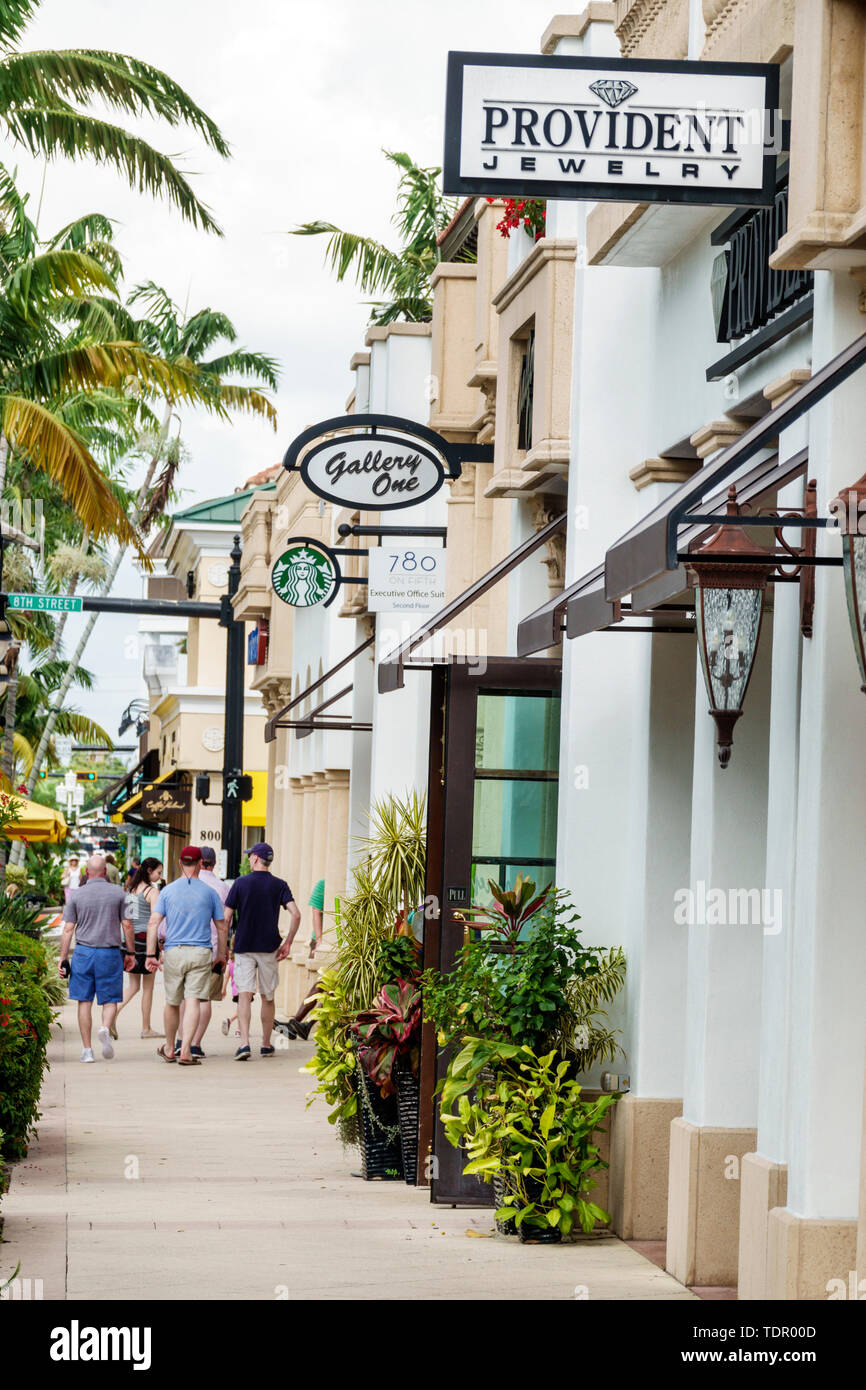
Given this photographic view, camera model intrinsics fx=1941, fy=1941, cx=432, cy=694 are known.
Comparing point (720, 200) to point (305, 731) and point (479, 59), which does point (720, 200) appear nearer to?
point (479, 59)

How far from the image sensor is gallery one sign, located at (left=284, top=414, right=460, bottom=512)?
14617 millimetres

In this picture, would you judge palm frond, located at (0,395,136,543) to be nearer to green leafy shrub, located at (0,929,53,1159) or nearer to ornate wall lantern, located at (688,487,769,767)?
green leafy shrub, located at (0,929,53,1159)

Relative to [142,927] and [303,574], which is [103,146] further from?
[142,927]

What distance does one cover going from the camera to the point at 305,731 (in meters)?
24.8

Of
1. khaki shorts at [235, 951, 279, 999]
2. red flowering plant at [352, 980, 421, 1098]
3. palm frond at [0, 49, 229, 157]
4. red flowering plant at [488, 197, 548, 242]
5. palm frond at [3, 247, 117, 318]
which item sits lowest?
khaki shorts at [235, 951, 279, 999]

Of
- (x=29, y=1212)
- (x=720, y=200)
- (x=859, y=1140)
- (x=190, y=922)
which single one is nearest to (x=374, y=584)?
(x=190, y=922)

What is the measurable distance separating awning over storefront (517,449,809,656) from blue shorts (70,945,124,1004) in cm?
893

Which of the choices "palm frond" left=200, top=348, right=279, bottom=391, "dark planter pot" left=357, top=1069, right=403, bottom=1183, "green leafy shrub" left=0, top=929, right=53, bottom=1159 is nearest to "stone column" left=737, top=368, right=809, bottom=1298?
"green leafy shrub" left=0, top=929, right=53, bottom=1159

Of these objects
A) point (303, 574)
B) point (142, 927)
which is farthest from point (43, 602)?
point (142, 927)

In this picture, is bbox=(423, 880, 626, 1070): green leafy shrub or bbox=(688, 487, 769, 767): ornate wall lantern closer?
bbox=(688, 487, 769, 767): ornate wall lantern

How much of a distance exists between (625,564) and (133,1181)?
19.1ft

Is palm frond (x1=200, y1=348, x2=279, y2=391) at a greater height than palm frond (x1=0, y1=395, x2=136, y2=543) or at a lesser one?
greater

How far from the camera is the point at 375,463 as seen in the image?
1482cm

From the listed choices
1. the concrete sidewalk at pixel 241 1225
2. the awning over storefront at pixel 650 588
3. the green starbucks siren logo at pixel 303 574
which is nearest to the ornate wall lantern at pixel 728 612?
the awning over storefront at pixel 650 588
